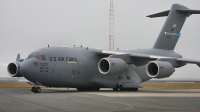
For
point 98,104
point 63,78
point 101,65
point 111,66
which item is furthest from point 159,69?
point 98,104

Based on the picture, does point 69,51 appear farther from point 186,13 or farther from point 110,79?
point 186,13

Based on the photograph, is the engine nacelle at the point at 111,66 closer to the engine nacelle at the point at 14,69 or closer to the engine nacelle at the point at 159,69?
the engine nacelle at the point at 159,69

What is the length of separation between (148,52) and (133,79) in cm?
308

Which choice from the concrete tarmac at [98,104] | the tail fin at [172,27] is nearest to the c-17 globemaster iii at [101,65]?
the tail fin at [172,27]

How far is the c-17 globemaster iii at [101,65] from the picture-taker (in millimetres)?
27711

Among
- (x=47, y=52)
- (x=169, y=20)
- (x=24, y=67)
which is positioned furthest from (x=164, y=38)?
(x=24, y=67)

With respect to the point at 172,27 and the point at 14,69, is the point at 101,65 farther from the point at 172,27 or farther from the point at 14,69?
the point at 172,27

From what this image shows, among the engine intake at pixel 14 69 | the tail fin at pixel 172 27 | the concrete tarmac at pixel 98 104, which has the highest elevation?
the tail fin at pixel 172 27

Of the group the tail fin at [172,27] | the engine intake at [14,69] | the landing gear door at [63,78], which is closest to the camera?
the landing gear door at [63,78]

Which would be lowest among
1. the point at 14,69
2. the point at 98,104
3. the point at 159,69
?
the point at 98,104

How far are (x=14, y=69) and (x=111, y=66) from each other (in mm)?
9022

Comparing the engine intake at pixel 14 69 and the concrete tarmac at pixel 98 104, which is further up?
the engine intake at pixel 14 69

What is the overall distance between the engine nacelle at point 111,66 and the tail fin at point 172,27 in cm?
665

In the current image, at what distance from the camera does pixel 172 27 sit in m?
34.5
